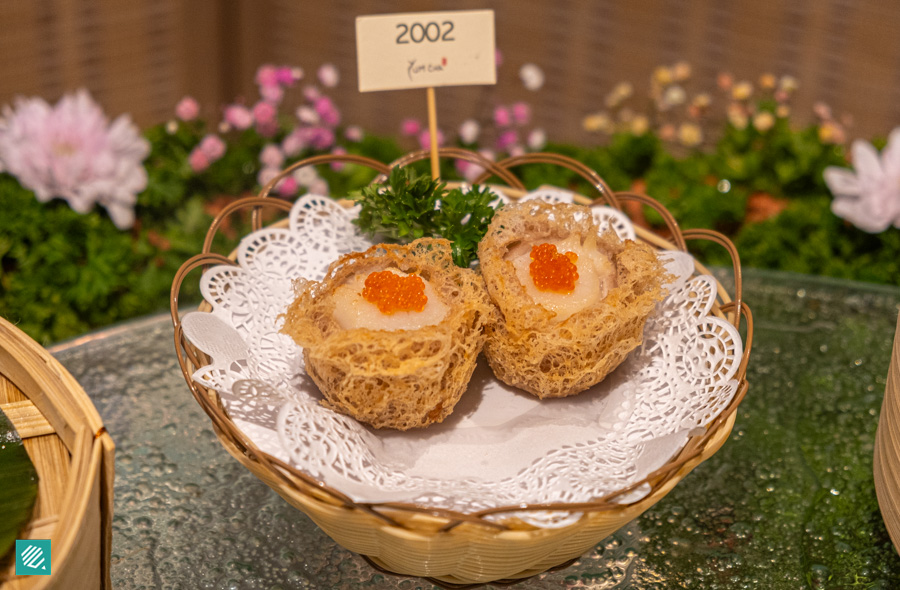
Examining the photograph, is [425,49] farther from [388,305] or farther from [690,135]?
[690,135]

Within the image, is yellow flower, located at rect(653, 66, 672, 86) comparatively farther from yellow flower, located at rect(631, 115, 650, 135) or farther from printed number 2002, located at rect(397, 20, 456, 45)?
printed number 2002, located at rect(397, 20, 456, 45)

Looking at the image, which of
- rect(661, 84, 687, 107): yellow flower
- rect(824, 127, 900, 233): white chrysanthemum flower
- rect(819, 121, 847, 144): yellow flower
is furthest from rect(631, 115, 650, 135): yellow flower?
rect(824, 127, 900, 233): white chrysanthemum flower

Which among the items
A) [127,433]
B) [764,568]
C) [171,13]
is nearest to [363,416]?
[127,433]

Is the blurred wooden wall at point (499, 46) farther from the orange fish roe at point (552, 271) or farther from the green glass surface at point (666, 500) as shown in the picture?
the orange fish roe at point (552, 271)

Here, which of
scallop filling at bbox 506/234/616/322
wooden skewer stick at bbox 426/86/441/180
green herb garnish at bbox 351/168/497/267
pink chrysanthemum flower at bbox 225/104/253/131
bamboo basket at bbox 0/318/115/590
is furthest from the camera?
pink chrysanthemum flower at bbox 225/104/253/131

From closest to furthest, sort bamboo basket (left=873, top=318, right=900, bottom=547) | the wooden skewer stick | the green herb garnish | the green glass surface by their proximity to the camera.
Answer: bamboo basket (left=873, top=318, right=900, bottom=547) → the green glass surface → the green herb garnish → the wooden skewer stick

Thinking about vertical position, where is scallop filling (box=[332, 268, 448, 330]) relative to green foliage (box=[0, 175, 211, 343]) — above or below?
above
